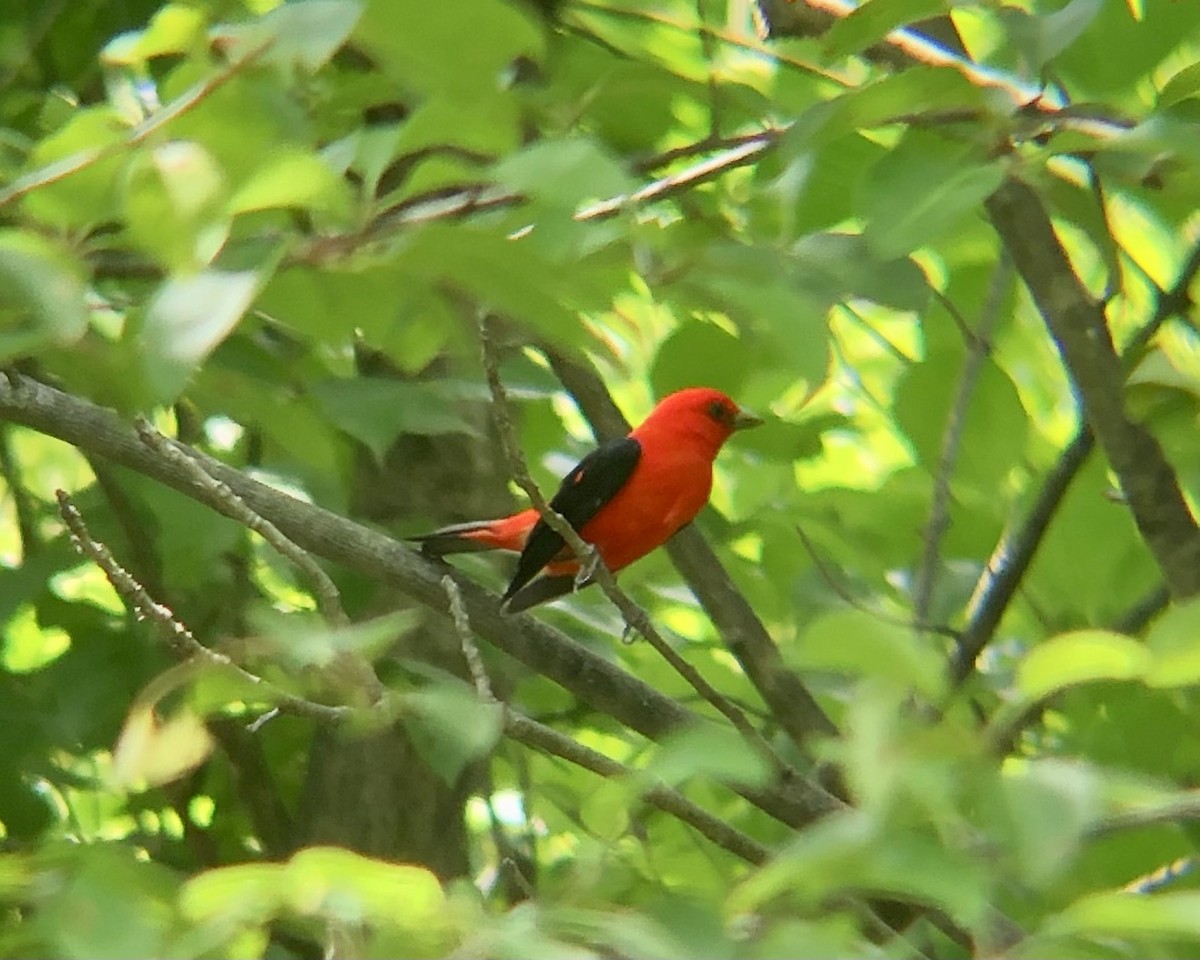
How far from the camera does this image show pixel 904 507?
303cm

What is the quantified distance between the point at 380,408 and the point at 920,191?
1.06m

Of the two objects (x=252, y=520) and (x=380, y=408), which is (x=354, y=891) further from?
(x=380, y=408)

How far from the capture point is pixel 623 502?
4.16 m

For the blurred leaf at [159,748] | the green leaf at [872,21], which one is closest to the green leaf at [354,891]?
the blurred leaf at [159,748]

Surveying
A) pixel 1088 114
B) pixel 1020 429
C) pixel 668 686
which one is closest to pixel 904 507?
pixel 1020 429

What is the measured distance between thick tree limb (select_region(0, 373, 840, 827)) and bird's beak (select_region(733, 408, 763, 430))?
611 mm

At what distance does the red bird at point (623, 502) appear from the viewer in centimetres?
348

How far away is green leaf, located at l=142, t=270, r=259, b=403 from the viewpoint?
1.21 meters

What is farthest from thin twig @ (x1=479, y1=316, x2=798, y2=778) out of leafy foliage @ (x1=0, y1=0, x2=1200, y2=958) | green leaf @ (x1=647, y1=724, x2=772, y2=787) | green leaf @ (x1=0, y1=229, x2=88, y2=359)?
green leaf @ (x1=647, y1=724, x2=772, y2=787)

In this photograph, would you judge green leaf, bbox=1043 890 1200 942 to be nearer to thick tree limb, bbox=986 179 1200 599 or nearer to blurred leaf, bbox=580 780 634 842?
blurred leaf, bbox=580 780 634 842

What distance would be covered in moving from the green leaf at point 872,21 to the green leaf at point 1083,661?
3.01ft

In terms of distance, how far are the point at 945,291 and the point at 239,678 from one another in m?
1.83

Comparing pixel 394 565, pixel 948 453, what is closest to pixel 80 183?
pixel 394 565

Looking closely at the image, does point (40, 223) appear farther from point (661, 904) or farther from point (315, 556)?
point (315, 556)
